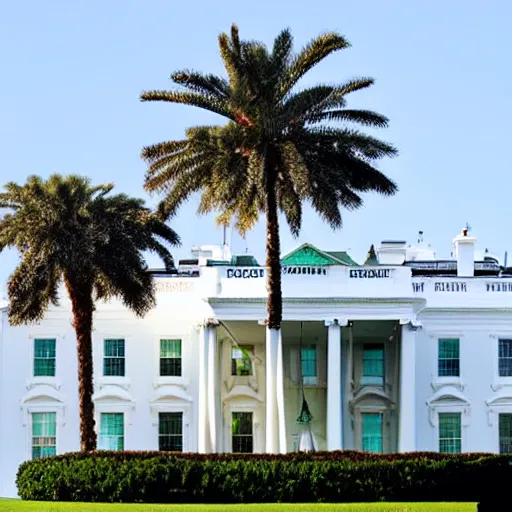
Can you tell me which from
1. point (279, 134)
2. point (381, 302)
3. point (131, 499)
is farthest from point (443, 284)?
Result: point (131, 499)

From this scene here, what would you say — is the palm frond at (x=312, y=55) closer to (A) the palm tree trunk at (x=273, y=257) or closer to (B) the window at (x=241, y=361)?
(A) the palm tree trunk at (x=273, y=257)

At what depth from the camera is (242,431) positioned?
5719 centimetres

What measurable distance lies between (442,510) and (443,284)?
19870 millimetres

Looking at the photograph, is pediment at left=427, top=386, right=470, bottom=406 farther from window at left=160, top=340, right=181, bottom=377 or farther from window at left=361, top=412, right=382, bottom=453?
window at left=160, top=340, right=181, bottom=377

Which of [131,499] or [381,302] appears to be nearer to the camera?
[131,499]

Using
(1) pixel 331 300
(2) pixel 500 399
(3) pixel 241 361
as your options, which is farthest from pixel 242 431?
(2) pixel 500 399

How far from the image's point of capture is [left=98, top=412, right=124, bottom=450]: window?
2217 inches

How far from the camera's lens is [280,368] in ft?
161

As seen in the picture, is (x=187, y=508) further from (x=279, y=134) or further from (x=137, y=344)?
(x=137, y=344)

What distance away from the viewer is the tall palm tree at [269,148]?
4631 cm

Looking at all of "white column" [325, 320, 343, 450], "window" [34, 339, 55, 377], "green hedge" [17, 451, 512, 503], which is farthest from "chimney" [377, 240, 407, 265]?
"green hedge" [17, 451, 512, 503]

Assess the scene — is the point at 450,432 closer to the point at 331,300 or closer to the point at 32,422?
the point at 331,300

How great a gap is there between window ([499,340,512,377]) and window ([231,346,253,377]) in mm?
8921

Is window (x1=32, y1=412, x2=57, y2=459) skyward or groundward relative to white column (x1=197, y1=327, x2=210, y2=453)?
Result: groundward
